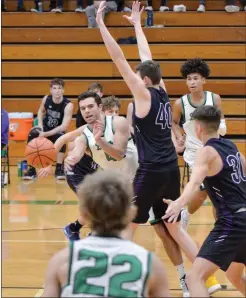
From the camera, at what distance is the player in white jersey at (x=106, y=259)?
2557 millimetres

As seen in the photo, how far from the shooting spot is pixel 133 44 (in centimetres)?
1365

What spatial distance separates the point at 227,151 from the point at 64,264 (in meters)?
1.96

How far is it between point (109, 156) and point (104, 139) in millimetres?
322

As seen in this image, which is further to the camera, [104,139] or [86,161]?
[86,161]

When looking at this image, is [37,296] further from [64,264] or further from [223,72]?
[223,72]

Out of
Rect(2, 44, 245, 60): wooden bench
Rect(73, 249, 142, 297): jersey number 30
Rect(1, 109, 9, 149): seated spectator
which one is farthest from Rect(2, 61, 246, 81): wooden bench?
Rect(73, 249, 142, 297): jersey number 30

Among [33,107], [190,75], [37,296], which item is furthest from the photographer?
[33,107]

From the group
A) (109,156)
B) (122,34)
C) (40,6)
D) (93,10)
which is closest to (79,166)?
(109,156)

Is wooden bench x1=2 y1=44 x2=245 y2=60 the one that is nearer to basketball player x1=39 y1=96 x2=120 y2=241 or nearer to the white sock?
basketball player x1=39 y1=96 x2=120 y2=241

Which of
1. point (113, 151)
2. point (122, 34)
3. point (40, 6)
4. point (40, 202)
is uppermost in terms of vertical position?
point (40, 6)

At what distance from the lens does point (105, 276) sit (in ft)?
8.41

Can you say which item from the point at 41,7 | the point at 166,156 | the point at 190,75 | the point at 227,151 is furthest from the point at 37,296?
the point at 41,7

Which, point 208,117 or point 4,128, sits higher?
point 208,117

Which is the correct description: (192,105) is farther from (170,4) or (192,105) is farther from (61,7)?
(170,4)
